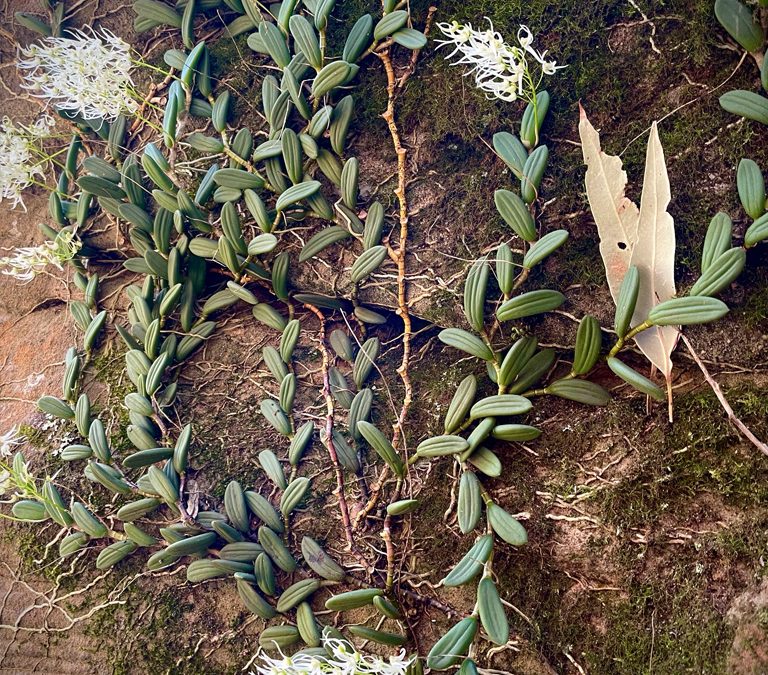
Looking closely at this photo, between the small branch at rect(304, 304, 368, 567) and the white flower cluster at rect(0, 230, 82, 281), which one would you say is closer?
the small branch at rect(304, 304, 368, 567)

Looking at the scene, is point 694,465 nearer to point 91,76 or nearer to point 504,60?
point 504,60

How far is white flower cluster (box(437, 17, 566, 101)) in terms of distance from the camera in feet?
4.09

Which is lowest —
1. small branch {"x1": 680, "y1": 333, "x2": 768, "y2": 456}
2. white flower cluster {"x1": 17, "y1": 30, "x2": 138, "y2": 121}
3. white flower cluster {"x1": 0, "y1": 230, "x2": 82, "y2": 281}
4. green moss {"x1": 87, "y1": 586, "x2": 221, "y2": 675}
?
green moss {"x1": 87, "y1": 586, "x2": 221, "y2": 675}

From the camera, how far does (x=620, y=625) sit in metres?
1.17

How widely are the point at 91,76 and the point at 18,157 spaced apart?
31cm

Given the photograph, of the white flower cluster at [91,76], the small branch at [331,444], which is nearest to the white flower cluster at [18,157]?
the white flower cluster at [91,76]

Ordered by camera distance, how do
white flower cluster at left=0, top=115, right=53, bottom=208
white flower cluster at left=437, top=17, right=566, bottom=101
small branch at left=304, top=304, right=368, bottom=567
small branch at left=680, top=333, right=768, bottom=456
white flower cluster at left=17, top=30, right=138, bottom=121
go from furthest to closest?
1. white flower cluster at left=0, top=115, right=53, bottom=208
2. white flower cluster at left=17, top=30, right=138, bottom=121
3. small branch at left=304, top=304, right=368, bottom=567
4. white flower cluster at left=437, top=17, right=566, bottom=101
5. small branch at left=680, top=333, right=768, bottom=456

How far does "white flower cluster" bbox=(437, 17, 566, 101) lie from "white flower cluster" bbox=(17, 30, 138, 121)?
32.8 inches

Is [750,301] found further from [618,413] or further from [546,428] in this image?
[546,428]

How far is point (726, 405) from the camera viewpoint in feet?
3.78

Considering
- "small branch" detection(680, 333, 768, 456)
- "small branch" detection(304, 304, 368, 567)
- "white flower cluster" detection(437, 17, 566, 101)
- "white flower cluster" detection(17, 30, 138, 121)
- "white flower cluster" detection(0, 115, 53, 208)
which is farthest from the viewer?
"white flower cluster" detection(0, 115, 53, 208)

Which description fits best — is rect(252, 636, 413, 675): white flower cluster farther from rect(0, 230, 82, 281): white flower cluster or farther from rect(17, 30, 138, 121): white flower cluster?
rect(17, 30, 138, 121): white flower cluster

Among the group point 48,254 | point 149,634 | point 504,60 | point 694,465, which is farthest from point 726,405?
point 48,254

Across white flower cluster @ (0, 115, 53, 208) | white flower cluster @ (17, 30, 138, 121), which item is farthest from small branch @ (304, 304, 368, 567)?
white flower cluster @ (0, 115, 53, 208)
